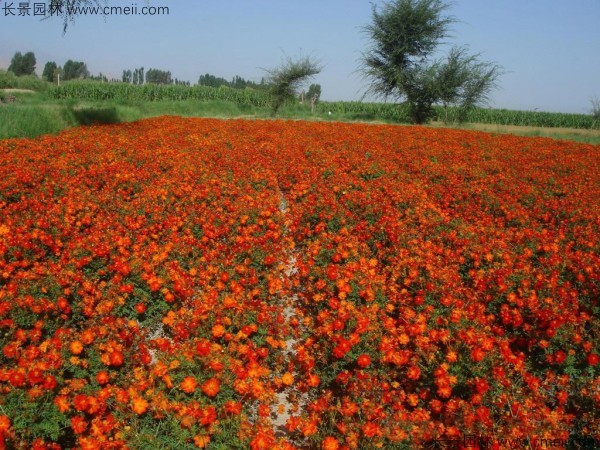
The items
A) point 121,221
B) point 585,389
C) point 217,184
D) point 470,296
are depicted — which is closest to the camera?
point 585,389

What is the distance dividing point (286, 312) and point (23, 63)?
10157 cm

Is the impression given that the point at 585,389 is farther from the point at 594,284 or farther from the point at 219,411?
the point at 219,411

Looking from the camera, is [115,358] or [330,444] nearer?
[330,444]

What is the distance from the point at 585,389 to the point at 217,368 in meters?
2.70

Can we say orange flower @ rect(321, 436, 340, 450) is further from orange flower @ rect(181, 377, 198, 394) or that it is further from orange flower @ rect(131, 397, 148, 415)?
orange flower @ rect(131, 397, 148, 415)

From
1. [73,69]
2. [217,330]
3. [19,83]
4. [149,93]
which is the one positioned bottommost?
[217,330]

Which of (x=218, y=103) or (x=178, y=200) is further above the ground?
(x=218, y=103)

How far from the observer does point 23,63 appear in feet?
280

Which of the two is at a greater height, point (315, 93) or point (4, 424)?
point (315, 93)

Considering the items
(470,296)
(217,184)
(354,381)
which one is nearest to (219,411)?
(354,381)

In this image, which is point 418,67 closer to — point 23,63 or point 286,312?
point 286,312

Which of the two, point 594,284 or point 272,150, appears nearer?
point 594,284

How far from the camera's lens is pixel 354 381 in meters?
3.30

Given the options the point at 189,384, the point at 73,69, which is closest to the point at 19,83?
the point at 73,69
